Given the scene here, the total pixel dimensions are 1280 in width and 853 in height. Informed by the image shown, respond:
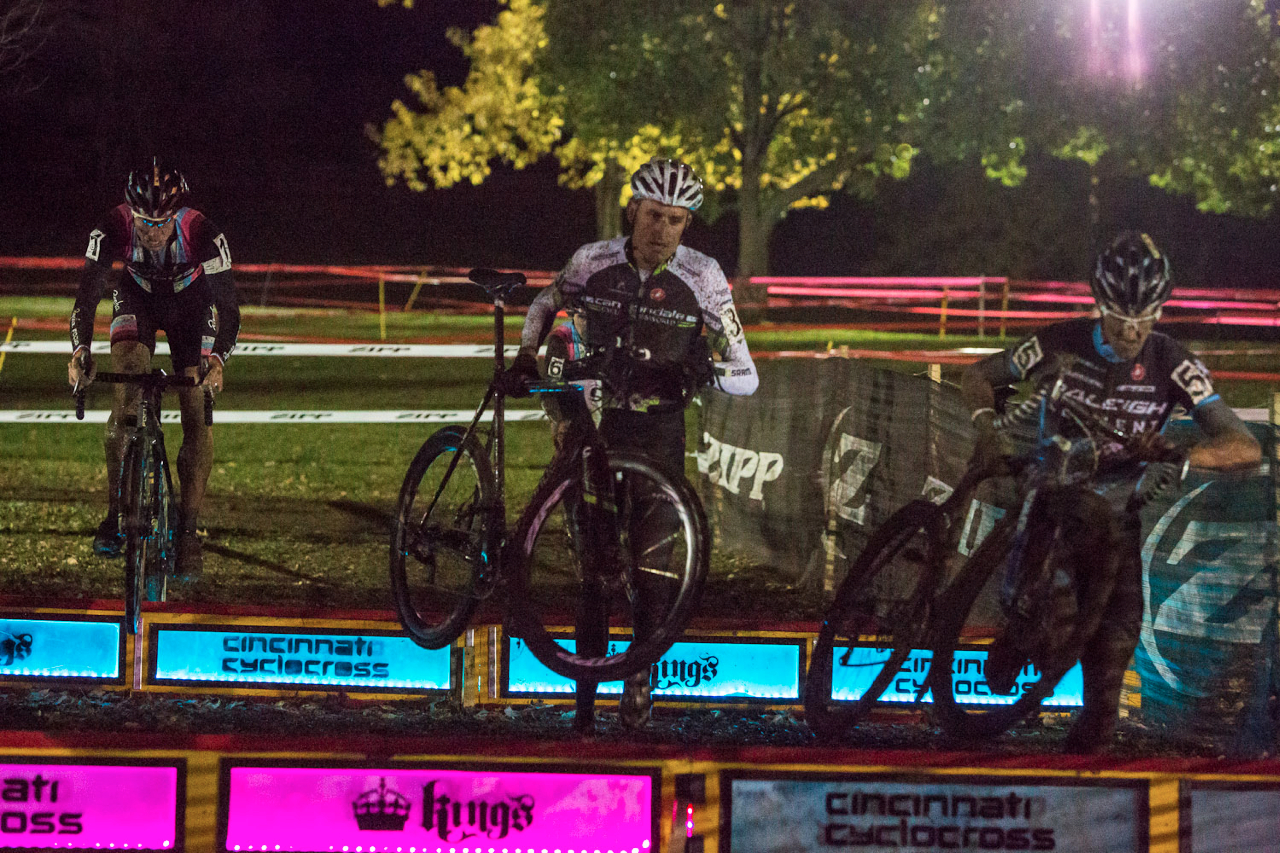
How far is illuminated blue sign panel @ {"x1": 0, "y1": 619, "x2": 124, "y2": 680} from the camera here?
22.2 feet

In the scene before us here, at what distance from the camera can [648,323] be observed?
18.9 ft

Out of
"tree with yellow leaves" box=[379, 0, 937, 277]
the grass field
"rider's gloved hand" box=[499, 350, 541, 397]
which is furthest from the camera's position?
"tree with yellow leaves" box=[379, 0, 937, 277]

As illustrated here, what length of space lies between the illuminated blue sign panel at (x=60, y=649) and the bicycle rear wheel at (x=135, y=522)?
125mm

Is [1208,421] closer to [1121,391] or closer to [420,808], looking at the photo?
[1121,391]

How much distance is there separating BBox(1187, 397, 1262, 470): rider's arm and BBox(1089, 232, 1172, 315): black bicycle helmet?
0.41m

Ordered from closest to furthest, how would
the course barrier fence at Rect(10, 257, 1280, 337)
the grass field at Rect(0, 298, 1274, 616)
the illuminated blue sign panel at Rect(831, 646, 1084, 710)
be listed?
the illuminated blue sign panel at Rect(831, 646, 1084, 710), the grass field at Rect(0, 298, 1274, 616), the course barrier fence at Rect(10, 257, 1280, 337)

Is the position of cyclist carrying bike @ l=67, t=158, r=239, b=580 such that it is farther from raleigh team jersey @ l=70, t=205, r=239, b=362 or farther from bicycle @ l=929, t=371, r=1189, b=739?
bicycle @ l=929, t=371, r=1189, b=739

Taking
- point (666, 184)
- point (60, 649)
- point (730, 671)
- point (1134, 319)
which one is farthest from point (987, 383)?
point (60, 649)

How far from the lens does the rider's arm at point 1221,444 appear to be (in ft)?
16.6

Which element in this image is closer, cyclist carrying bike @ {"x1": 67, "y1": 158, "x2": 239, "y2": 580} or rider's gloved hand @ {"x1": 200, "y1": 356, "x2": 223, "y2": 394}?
cyclist carrying bike @ {"x1": 67, "y1": 158, "x2": 239, "y2": 580}

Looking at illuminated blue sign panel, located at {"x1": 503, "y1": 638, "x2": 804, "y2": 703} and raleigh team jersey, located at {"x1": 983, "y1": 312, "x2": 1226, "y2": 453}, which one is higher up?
raleigh team jersey, located at {"x1": 983, "y1": 312, "x2": 1226, "y2": 453}

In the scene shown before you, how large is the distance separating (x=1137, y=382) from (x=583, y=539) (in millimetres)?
1952

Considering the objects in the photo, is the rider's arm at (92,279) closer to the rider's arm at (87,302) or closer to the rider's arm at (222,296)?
the rider's arm at (87,302)

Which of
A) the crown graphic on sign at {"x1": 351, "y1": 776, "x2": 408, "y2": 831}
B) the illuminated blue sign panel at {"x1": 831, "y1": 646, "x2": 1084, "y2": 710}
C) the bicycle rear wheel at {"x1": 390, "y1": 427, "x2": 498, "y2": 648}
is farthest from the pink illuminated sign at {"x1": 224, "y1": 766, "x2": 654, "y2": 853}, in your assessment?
the illuminated blue sign panel at {"x1": 831, "y1": 646, "x2": 1084, "y2": 710}
